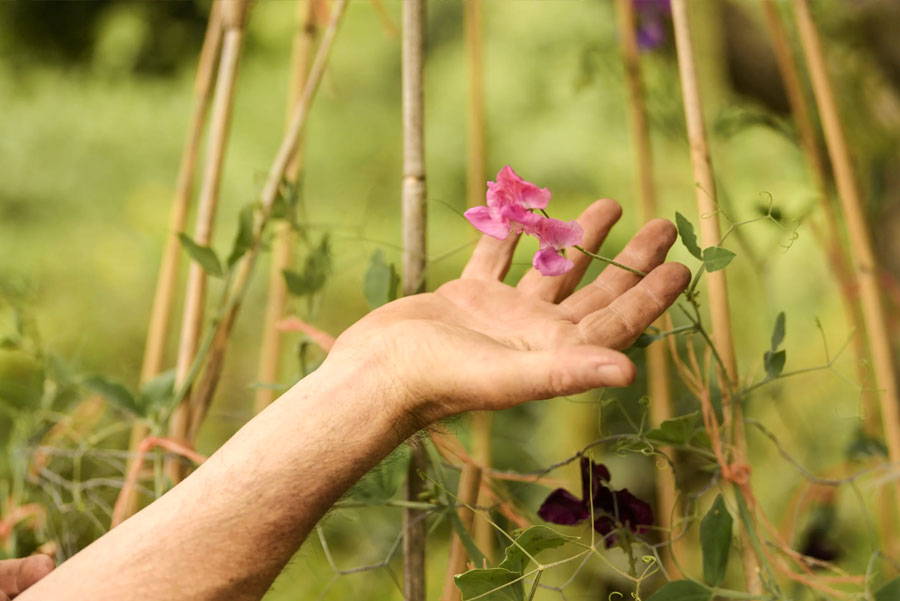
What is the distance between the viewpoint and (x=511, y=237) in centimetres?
64

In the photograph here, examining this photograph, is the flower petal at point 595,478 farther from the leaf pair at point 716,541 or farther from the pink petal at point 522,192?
the pink petal at point 522,192

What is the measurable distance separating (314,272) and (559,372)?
0.40 m

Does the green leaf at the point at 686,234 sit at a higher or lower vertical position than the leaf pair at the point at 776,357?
higher

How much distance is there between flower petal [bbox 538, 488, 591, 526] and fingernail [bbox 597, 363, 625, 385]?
0.22 metres

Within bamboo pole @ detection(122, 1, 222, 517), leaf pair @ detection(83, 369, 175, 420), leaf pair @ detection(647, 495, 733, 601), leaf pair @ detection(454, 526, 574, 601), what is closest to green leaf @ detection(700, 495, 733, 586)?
leaf pair @ detection(647, 495, 733, 601)

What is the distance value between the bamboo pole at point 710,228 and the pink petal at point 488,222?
0.53ft

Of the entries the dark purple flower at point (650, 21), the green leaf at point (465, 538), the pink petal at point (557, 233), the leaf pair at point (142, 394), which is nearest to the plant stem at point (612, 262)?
the pink petal at point (557, 233)

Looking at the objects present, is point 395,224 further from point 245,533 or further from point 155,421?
point 245,533

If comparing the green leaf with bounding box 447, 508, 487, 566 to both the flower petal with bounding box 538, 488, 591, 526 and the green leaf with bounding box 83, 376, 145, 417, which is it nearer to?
the flower petal with bounding box 538, 488, 591, 526

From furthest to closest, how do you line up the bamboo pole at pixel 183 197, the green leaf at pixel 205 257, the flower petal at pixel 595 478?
the bamboo pole at pixel 183 197, the green leaf at pixel 205 257, the flower petal at pixel 595 478

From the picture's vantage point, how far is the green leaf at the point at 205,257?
2.49ft

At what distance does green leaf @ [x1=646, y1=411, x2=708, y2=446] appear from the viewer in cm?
59

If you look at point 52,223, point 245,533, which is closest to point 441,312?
point 245,533

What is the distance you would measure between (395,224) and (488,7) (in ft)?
1.98
